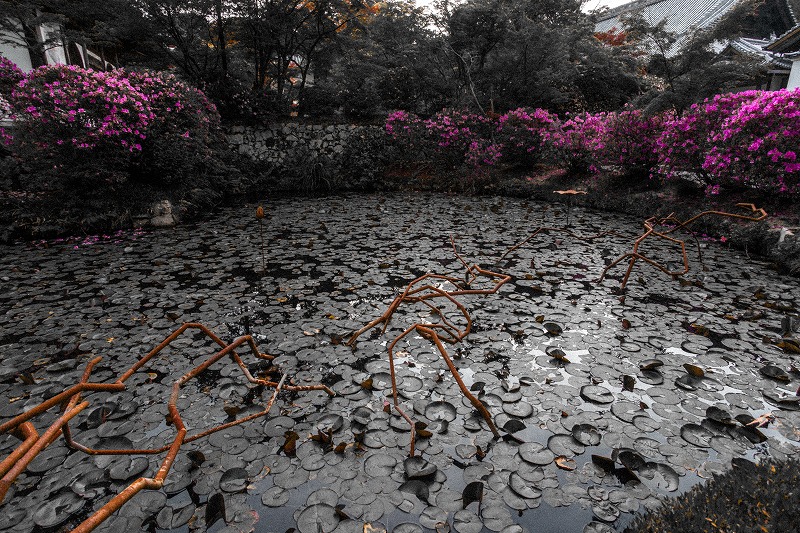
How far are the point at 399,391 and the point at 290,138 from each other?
34.6ft

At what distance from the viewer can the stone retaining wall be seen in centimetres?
1117

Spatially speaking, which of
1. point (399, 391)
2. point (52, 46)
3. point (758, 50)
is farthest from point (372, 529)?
point (758, 50)

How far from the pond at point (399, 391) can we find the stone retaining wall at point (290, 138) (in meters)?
7.05

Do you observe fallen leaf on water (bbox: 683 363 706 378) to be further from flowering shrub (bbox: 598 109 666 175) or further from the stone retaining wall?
the stone retaining wall

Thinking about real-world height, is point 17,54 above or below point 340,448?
above

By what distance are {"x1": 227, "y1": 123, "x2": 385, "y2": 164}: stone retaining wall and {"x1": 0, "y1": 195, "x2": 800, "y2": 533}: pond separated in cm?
705

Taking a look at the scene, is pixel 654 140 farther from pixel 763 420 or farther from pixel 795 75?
pixel 795 75

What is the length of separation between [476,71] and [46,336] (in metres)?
12.4

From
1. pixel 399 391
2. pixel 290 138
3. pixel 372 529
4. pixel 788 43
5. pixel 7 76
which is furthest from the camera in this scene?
pixel 290 138

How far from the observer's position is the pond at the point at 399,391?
1771mm

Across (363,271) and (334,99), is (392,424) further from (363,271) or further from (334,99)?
(334,99)

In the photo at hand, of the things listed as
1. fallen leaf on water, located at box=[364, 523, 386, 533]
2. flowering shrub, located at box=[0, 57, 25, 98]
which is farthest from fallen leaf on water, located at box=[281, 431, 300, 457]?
flowering shrub, located at box=[0, 57, 25, 98]

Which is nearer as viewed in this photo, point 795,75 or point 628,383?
point 628,383

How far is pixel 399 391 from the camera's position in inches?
99.8
